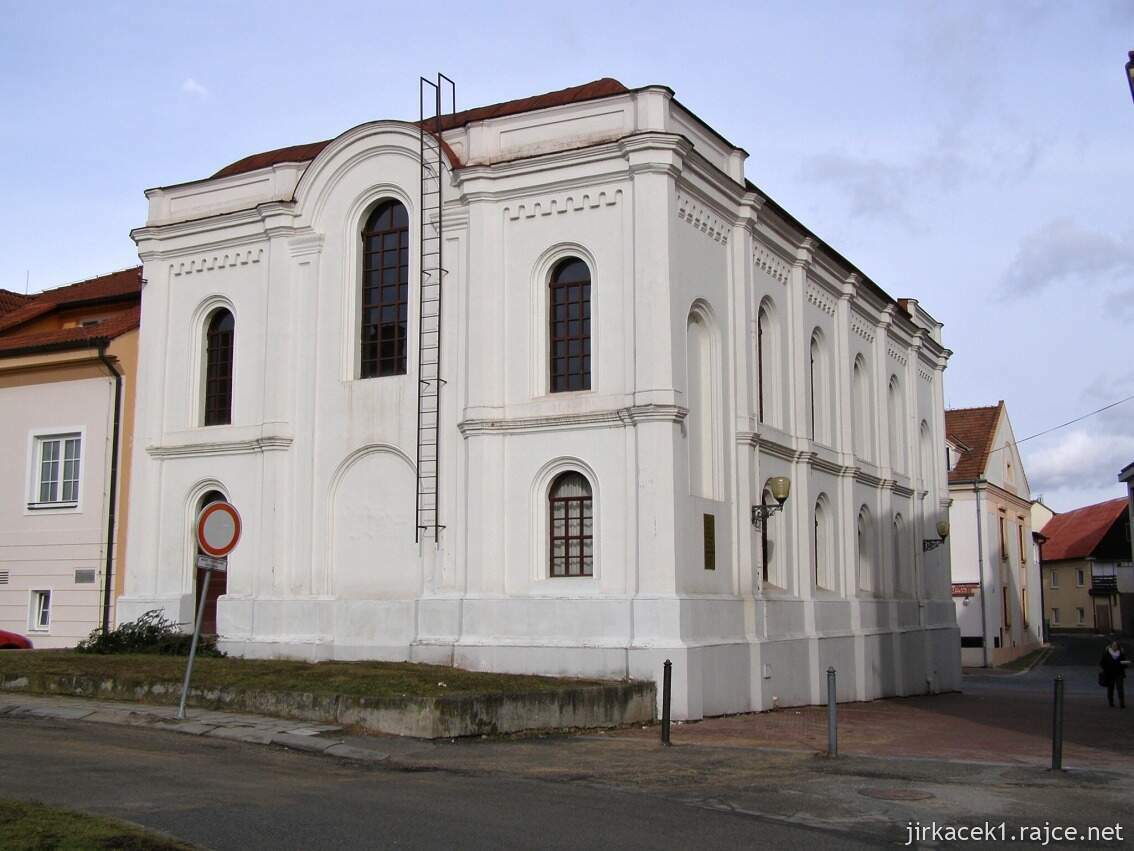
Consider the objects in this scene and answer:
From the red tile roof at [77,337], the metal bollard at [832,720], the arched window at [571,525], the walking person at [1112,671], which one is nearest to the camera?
the metal bollard at [832,720]

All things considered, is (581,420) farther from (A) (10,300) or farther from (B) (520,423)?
(A) (10,300)

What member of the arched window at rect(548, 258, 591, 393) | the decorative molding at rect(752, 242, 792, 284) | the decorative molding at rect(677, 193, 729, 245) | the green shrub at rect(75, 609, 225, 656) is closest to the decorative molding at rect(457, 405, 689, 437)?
the arched window at rect(548, 258, 591, 393)

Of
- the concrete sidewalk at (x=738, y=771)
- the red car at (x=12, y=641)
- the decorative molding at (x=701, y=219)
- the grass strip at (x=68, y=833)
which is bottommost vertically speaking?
the concrete sidewalk at (x=738, y=771)

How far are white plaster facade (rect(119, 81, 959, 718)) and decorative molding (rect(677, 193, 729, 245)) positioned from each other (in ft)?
0.29

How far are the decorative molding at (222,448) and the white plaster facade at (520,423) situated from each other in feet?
0.16

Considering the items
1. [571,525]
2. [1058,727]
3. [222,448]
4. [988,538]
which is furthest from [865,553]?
[988,538]

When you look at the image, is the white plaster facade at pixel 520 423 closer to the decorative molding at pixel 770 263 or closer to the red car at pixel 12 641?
the decorative molding at pixel 770 263

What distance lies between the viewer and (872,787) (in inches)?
495

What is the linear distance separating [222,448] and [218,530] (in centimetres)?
918

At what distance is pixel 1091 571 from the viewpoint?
9075 centimetres

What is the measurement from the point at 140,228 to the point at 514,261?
9.01 metres

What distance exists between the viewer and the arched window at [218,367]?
84.4 ft

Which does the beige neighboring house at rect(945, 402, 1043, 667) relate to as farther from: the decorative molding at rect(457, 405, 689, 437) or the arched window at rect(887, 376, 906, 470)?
the decorative molding at rect(457, 405, 689, 437)

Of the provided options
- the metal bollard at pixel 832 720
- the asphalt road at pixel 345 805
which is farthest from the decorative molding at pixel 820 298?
the asphalt road at pixel 345 805
